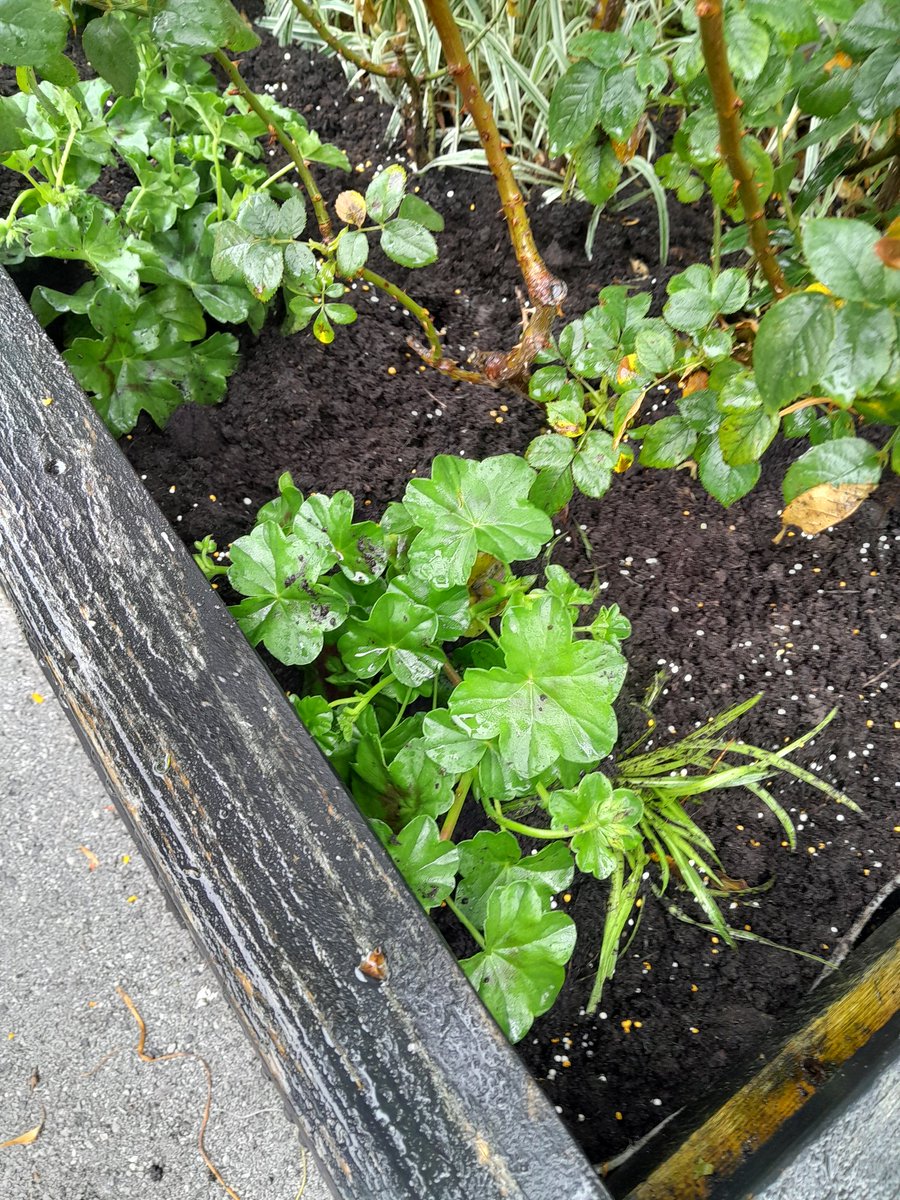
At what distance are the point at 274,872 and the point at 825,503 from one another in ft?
1.78

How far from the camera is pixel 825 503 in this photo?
0.70 meters

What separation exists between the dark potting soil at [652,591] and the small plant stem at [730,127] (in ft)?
1.59

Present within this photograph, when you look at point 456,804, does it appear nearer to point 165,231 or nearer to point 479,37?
point 165,231

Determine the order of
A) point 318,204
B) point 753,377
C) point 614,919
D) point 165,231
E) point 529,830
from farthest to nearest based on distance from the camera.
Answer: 1. point 165,231
2. point 318,204
3. point 614,919
4. point 529,830
5. point 753,377

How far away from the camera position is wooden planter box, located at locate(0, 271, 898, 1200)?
62cm

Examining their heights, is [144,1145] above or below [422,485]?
below

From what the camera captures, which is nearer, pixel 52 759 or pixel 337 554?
pixel 337 554

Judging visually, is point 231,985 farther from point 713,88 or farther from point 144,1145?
point 713,88

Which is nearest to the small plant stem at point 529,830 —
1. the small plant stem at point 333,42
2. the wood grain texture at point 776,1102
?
the wood grain texture at point 776,1102

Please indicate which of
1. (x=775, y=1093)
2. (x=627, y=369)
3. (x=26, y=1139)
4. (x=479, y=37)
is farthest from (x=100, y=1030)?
(x=479, y=37)

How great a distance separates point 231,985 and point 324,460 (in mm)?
757

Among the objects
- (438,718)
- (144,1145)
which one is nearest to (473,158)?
(438,718)

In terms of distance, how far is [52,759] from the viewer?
141 cm

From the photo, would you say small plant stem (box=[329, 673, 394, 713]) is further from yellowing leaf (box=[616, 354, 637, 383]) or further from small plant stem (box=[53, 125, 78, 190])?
small plant stem (box=[53, 125, 78, 190])
